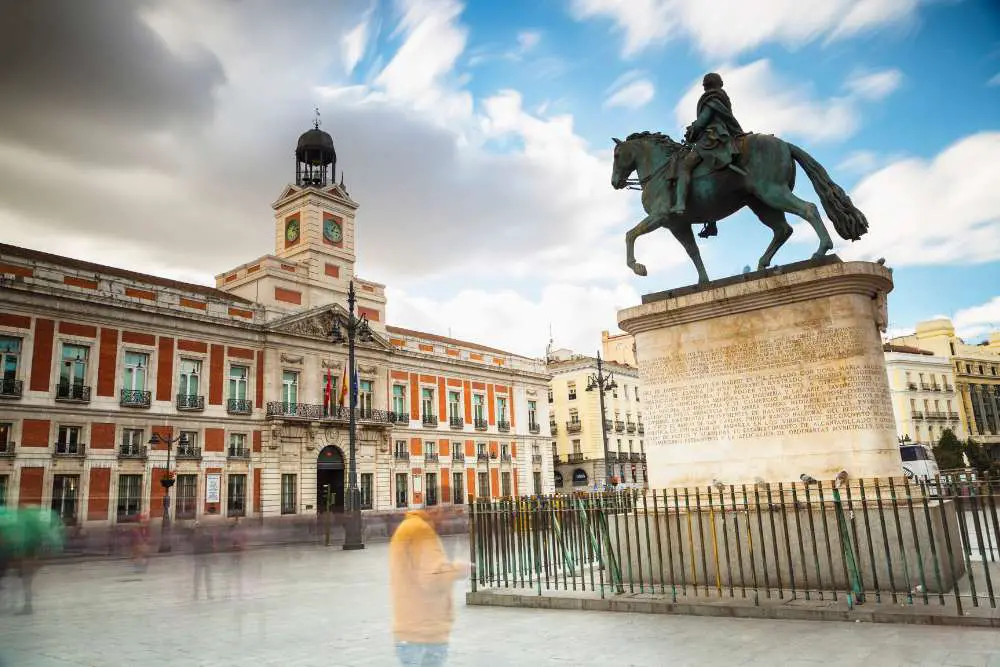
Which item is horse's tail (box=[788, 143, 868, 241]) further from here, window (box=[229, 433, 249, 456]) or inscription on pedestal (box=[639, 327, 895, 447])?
window (box=[229, 433, 249, 456])

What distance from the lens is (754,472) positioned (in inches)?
313

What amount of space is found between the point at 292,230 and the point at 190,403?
503 inches

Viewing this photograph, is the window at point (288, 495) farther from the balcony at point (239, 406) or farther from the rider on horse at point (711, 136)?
the rider on horse at point (711, 136)

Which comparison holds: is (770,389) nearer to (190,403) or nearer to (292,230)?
(190,403)

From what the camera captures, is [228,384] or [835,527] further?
[228,384]

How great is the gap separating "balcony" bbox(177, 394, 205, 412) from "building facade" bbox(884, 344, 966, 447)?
4905 cm

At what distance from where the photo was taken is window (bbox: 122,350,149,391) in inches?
1173

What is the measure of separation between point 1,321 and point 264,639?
24646 millimetres

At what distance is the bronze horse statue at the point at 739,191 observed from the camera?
8516mm

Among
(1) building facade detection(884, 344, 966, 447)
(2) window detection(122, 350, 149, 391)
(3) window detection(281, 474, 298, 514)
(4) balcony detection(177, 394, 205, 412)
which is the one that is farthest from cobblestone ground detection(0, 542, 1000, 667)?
(1) building facade detection(884, 344, 966, 447)

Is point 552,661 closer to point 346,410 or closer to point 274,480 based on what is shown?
point 274,480

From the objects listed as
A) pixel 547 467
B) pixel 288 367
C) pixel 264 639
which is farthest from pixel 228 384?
pixel 264 639

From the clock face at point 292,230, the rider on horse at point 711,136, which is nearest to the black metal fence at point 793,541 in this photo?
the rider on horse at point 711,136

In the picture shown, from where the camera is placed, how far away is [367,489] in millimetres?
38625
